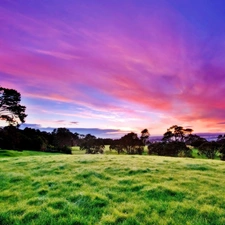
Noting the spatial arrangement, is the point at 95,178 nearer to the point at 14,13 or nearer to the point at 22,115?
the point at 14,13

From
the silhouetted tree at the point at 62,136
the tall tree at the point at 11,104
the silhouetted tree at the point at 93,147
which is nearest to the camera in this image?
the tall tree at the point at 11,104

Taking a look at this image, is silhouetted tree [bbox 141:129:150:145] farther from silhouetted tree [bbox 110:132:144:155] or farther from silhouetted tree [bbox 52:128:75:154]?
silhouetted tree [bbox 52:128:75:154]

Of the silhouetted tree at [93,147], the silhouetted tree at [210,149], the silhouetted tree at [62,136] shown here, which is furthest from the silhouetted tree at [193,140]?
the silhouetted tree at [62,136]

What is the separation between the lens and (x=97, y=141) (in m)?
133

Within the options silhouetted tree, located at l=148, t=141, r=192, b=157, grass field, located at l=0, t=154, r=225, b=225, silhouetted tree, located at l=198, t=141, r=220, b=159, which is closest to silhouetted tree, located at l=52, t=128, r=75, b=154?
silhouetted tree, located at l=148, t=141, r=192, b=157

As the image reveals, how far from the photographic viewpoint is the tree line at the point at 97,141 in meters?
54.1

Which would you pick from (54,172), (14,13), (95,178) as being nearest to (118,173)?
(95,178)

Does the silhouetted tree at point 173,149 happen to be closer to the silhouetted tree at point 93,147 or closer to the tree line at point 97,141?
the tree line at point 97,141

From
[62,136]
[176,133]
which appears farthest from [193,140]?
[62,136]

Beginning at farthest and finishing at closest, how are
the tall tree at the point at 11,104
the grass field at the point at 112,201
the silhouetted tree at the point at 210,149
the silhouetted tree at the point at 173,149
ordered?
1. the silhouetted tree at the point at 173,149
2. the silhouetted tree at the point at 210,149
3. the tall tree at the point at 11,104
4. the grass field at the point at 112,201

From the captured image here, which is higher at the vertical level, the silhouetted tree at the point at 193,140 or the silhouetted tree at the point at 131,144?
the silhouetted tree at the point at 193,140

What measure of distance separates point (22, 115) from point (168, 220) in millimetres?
55600

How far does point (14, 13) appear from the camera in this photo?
20.3 meters

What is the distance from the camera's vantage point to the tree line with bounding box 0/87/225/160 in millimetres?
54125
